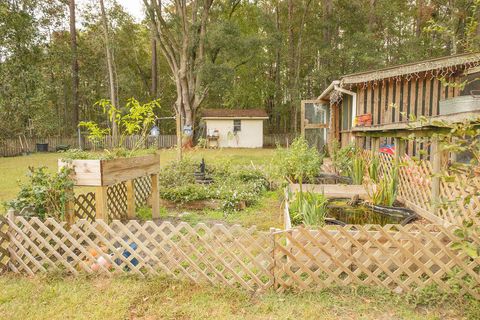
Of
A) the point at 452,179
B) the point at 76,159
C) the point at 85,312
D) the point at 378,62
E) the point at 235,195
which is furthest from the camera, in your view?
the point at 378,62

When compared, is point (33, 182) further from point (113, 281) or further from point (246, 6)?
point (246, 6)

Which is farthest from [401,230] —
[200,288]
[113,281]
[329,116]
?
[329,116]

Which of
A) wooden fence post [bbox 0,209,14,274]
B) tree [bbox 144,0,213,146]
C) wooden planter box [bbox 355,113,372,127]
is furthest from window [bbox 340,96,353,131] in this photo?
wooden fence post [bbox 0,209,14,274]

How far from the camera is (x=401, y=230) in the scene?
2951mm

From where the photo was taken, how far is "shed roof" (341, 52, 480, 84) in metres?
6.52

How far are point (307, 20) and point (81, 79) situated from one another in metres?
20.2

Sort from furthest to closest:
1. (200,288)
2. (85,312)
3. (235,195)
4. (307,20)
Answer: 1. (307,20)
2. (235,195)
3. (200,288)
4. (85,312)

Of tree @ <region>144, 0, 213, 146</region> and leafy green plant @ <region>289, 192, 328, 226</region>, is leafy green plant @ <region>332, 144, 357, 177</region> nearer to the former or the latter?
leafy green plant @ <region>289, 192, 328, 226</region>

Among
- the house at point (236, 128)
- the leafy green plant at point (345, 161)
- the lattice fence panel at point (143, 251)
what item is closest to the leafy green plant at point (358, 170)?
the leafy green plant at point (345, 161)

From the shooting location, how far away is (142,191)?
645 cm

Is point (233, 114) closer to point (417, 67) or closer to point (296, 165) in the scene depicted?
point (417, 67)

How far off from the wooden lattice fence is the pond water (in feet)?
11.7

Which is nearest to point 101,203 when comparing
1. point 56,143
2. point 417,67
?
point 417,67

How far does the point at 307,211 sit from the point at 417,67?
5536 mm
